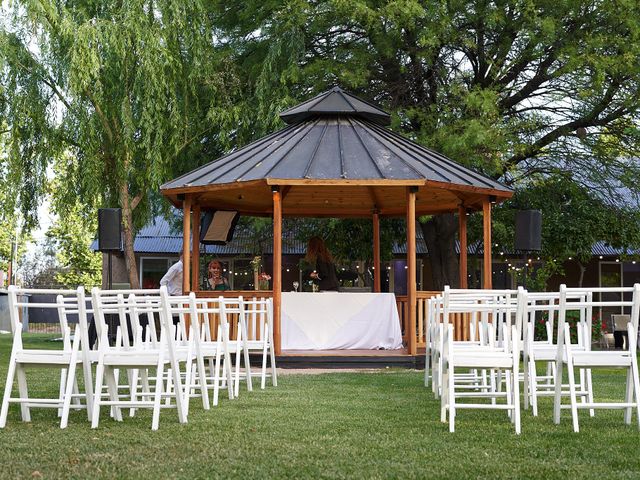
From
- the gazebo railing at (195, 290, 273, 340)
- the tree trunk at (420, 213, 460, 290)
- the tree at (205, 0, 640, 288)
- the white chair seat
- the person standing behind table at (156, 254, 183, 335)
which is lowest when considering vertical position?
the white chair seat

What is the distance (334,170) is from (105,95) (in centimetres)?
721

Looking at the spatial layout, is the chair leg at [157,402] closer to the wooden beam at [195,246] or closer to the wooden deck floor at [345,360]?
the wooden deck floor at [345,360]

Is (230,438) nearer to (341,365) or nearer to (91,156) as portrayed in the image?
Answer: (341,365)

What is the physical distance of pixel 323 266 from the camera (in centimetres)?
1722

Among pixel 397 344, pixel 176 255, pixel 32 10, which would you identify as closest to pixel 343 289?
pixel 397 344

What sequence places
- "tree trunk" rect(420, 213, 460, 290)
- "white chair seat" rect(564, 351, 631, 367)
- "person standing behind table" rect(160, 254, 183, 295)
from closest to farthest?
1. "white chair seat" rect(564, 351, 631, 367)
2. "person standing behind table" rect(160, 254, 183, 295)
3. "tree trunk" rect(420, 213, 460, 290)

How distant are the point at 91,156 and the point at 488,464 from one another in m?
16.1

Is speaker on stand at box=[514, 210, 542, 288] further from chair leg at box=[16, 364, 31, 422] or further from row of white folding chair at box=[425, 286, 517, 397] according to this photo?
chair leg at box=[16, 364, 31, 422]

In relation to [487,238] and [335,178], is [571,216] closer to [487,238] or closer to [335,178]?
[487,238]

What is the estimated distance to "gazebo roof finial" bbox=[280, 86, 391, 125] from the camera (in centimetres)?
1747

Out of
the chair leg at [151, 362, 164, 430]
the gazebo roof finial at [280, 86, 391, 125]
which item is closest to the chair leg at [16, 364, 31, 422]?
the chair leg at [151, 362, 164, 430]

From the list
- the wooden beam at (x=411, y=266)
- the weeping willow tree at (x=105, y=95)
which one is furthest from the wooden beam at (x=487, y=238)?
the weeping willow tree at (x=105, y=95)

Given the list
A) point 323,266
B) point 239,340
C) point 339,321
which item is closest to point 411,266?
point 339,321

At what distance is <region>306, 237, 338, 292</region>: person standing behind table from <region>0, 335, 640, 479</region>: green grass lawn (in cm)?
775
